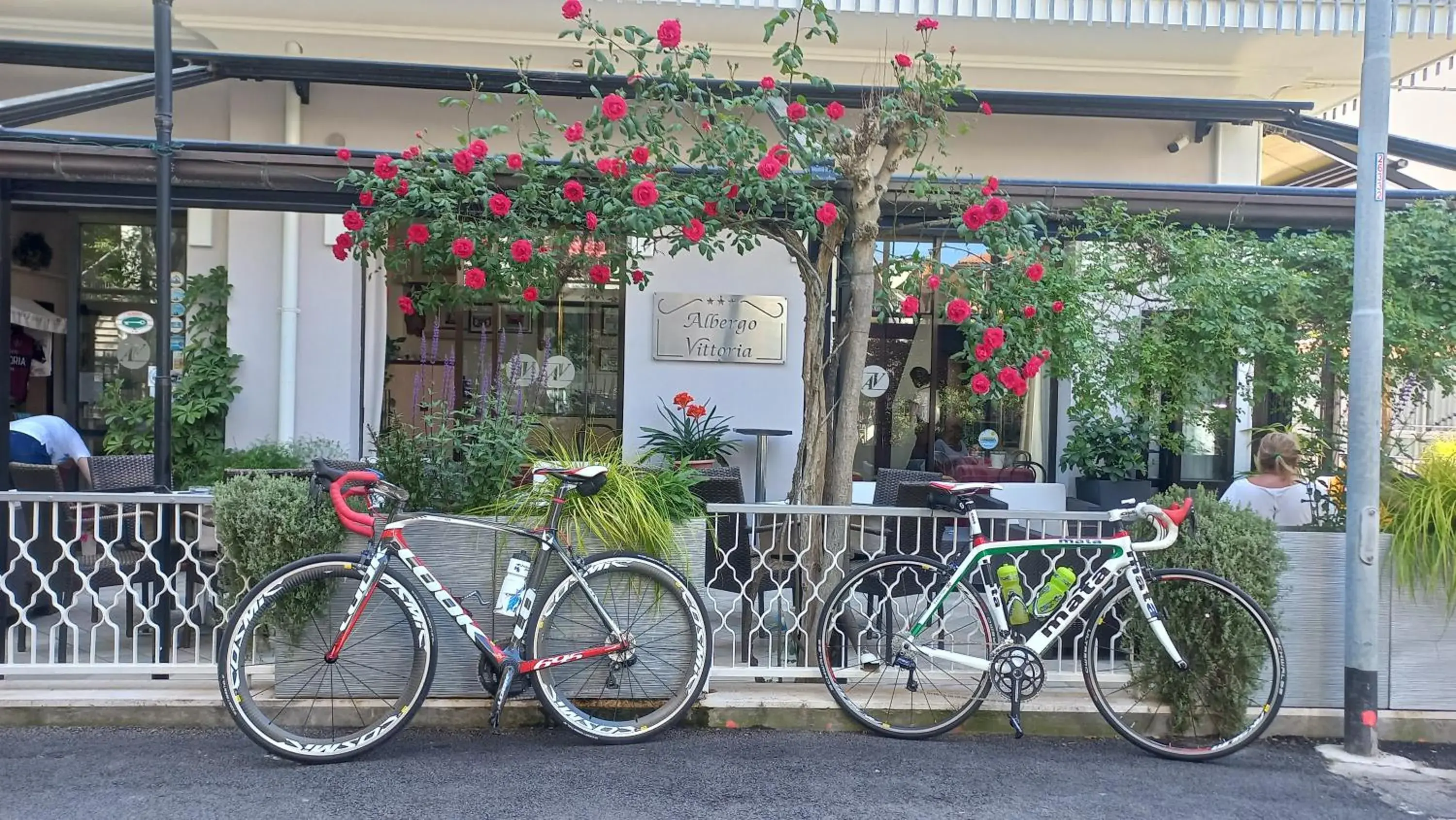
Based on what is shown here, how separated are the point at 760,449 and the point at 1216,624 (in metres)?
4.48

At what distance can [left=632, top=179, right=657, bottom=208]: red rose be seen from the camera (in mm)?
4148

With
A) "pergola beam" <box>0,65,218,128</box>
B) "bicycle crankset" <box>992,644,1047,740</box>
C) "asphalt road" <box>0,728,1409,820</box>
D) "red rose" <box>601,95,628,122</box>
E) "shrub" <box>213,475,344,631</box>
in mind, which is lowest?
Result: "asphalt road" <box>0,728,1409,820</box>

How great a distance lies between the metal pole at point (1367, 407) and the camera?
152 inches

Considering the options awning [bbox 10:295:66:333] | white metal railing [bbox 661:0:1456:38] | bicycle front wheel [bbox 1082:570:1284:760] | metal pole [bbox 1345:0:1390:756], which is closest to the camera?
bicycle front wheel [bbox 1082:570:1284:760]

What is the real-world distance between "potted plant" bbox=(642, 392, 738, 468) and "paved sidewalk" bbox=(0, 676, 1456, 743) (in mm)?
3798

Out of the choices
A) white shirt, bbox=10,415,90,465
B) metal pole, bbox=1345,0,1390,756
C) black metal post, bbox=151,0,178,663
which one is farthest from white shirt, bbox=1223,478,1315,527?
white shirt, bbox=10,415,90,465

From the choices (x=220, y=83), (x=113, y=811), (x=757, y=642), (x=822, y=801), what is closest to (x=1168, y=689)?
(x=822, y=801)

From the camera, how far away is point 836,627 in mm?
4031

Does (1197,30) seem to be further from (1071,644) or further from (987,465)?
(1071,644)

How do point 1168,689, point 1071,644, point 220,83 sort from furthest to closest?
point 220,83, point 1071,644, point 1168,689

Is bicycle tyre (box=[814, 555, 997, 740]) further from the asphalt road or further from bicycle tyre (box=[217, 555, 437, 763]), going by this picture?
bicycle tyre (box=[217, 555, 437, 763])

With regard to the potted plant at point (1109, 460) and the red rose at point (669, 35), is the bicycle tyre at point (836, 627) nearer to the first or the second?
the red rose at point (669, 35)

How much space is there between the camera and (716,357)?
8406 mm

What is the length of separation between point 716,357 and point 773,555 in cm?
390
